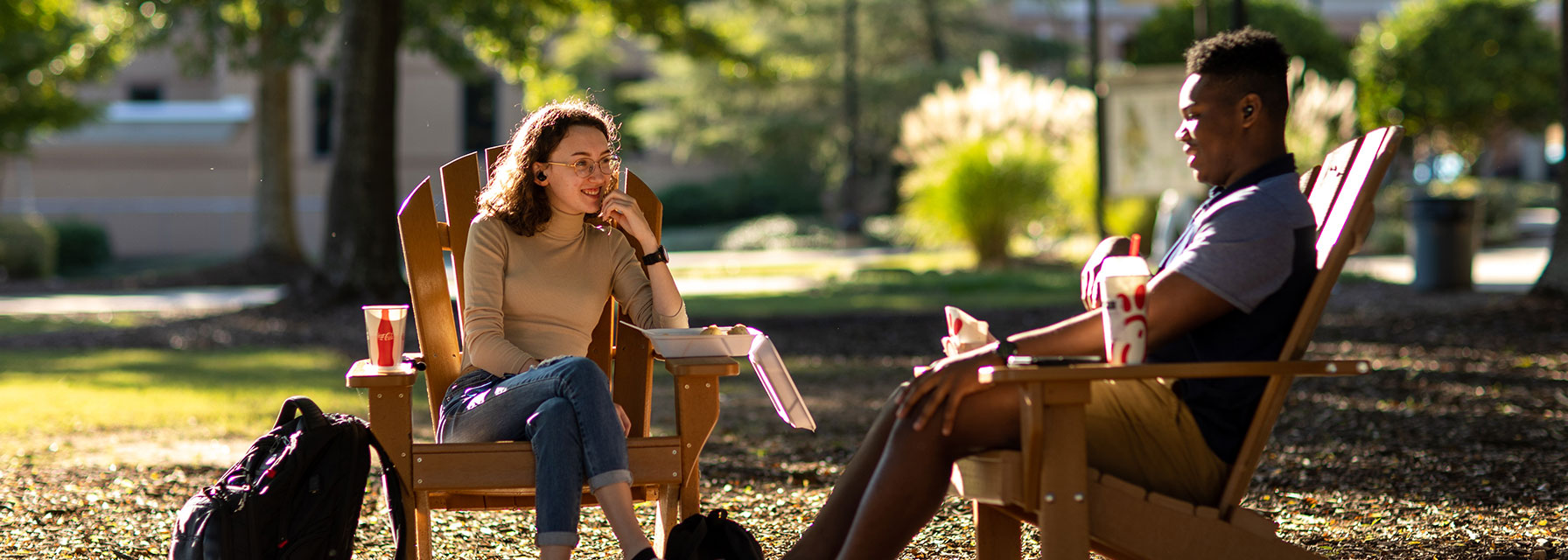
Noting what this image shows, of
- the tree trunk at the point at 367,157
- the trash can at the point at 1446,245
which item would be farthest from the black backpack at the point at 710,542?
the trash can at the point at 1446,245

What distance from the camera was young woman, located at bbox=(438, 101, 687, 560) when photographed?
3.41m

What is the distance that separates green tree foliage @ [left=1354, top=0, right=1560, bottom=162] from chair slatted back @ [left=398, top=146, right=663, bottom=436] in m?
26.1

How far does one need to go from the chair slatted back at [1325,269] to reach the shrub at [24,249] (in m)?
21.2

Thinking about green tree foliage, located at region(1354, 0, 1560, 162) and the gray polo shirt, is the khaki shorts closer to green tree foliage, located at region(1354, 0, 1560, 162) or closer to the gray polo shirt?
the gray polo shirt

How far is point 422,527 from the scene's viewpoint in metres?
3.60

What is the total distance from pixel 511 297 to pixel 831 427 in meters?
3.33

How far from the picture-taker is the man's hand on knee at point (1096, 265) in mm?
3303

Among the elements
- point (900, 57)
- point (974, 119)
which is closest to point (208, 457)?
point (974, 119)

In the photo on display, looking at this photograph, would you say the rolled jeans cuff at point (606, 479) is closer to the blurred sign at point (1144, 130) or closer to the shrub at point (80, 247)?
the blurred sign at point (1144, 130)

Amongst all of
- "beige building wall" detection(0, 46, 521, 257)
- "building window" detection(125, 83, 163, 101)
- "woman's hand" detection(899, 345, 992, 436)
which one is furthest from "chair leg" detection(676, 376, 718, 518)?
"building window" detection(125, 83, 163, 101)

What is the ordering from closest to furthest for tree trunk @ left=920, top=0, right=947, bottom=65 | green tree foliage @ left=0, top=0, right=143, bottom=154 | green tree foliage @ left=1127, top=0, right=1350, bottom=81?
1. green tree foliage @ left=0, top=0, right=143, bottom=154
2. green tree foliage @ left=1127, top=0, right=1350, bottom=81
3. tree trunk @ left=920, top=0, right=947, bottom=65

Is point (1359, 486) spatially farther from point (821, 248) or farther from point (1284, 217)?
point (821, 248)

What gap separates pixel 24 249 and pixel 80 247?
386 centimetres

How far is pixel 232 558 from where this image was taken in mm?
3260
